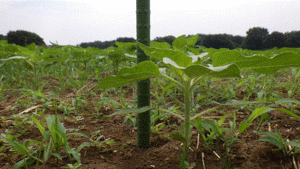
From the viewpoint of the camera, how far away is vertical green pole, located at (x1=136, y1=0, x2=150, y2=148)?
1112mm

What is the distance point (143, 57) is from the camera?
1161 mm

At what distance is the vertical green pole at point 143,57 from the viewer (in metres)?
1.11

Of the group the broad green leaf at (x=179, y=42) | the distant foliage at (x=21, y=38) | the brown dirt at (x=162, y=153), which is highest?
the distant foliage at (x=21, y=38)

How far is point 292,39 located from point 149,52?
14.8m

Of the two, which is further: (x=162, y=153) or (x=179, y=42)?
(x=179, y=42)

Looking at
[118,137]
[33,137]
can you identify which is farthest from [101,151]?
[33,137]

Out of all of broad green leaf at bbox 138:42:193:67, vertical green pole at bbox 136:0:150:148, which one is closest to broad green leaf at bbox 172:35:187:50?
vertical green pole at bbox 136:0:150:148

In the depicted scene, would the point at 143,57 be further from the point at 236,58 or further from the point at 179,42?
the point at 179,42

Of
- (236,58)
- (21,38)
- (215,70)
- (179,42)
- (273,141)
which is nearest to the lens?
(215,70)

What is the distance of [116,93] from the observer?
266cm

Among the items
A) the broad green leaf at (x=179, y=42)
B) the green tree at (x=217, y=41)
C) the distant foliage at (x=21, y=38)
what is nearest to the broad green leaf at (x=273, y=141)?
the broad green leaf at (x=179, y=42)

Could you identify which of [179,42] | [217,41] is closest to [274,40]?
[217,41]

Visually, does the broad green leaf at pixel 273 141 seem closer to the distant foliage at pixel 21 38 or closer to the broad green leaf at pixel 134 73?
the broad green leaf at pixel 134 73

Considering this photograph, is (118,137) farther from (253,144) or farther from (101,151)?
(253,144)
